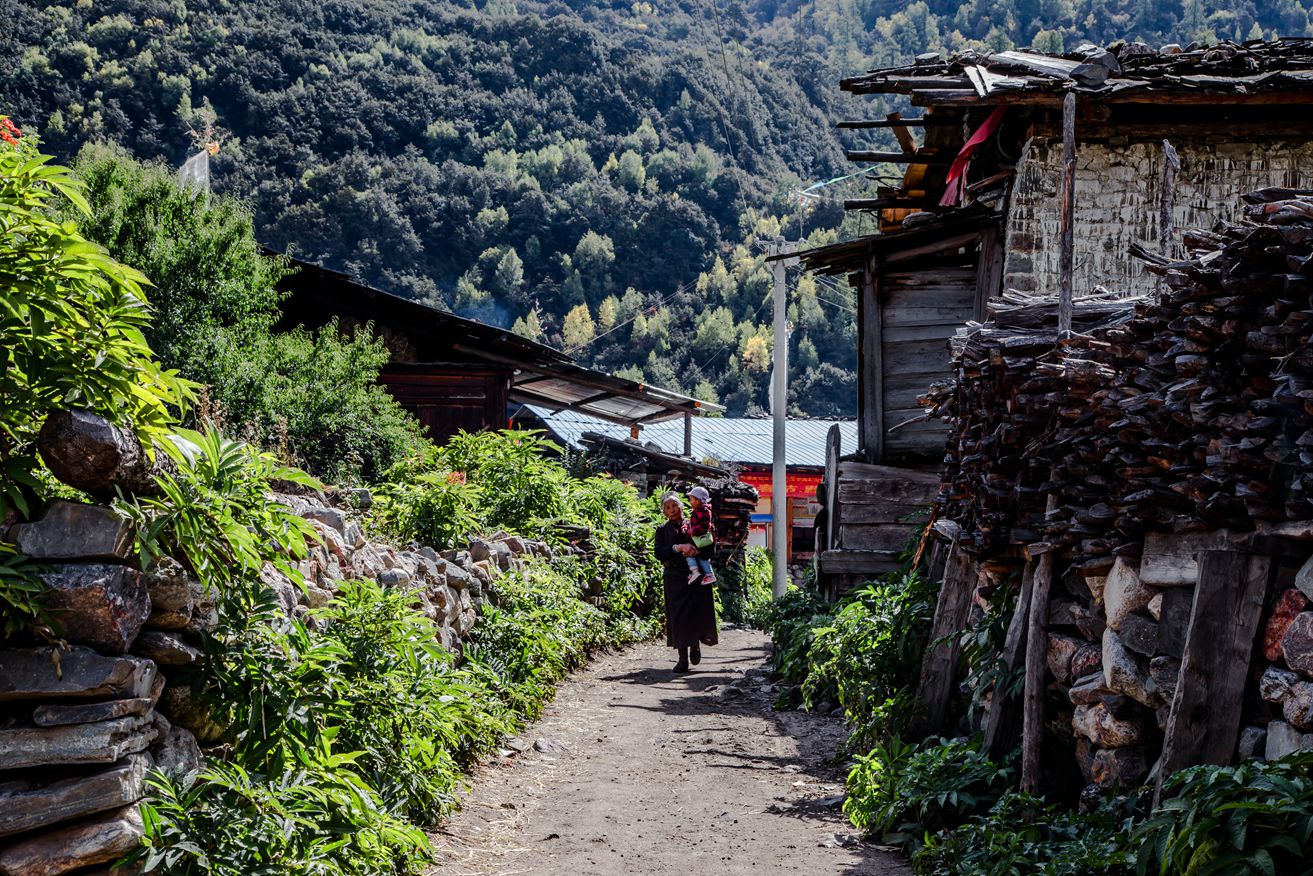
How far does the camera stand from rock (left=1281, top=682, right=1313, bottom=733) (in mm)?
3984

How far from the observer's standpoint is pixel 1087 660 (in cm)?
565

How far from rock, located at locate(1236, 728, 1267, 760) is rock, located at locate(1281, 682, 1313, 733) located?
24cm

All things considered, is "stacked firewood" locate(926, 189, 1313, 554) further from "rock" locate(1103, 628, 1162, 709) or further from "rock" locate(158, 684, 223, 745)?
"rock" locate(158, 684, 223, 745)

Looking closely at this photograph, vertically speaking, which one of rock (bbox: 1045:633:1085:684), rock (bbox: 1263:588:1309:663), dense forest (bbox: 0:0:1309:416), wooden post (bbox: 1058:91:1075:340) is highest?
dense forest (bbox: 0:0:1309:416)

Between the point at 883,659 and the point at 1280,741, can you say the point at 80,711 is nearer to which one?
the point at 1280,741

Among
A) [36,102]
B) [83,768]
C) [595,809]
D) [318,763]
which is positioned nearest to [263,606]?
[318,763]

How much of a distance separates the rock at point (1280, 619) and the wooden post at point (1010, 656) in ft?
5.79

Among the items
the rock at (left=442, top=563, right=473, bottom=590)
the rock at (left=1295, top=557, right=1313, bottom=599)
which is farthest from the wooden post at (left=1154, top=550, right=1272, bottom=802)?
the rock at (left=442, top=563, right=473, bottom=590)

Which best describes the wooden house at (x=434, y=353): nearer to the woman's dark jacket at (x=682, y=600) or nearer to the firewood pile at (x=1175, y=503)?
the woman's dark jacket at (x=682, y=600)

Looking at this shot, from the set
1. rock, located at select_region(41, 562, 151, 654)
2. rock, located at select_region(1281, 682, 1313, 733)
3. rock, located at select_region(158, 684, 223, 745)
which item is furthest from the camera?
rock, located at select_region(158, 684, 223, 745)

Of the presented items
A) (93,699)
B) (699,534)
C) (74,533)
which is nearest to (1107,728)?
(93,699)

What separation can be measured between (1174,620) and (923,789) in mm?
1800

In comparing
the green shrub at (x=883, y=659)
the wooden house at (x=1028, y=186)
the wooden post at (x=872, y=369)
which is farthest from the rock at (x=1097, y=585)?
the wooden post at (x=872, y=369)

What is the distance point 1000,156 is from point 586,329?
2018 inches
